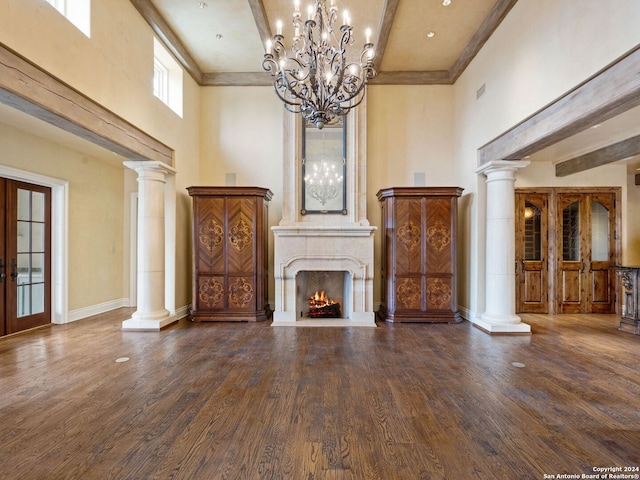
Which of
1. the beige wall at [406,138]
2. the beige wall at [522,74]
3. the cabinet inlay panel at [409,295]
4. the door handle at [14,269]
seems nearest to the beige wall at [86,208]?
the door handle at [14,269]

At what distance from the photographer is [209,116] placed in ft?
20.1

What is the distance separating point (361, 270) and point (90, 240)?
5093 millimetres

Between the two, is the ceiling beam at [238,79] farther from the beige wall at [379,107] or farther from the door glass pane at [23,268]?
the door glass pane at [23,268]

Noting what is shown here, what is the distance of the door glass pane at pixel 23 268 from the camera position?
186 inches

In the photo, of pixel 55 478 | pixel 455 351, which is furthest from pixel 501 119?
pixel 55 478

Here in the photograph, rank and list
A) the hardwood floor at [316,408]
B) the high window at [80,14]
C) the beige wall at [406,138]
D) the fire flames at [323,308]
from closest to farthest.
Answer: the hardwood floor at [316,408] < the high window at [80,14] < the fire flames at [323,308] < the beige wall at [406,138]

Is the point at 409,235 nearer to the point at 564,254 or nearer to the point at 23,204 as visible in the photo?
the point at 564,254

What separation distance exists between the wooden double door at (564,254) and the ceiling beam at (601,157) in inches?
18.4

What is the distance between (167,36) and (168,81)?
0.82 m

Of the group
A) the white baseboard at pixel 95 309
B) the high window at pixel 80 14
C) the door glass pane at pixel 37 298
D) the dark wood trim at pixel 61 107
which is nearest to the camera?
the dark wood trim at pixel 61 107

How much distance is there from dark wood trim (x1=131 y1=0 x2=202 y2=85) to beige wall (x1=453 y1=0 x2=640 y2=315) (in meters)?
4.85

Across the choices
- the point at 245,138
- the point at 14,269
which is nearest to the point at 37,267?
the point at 14,269

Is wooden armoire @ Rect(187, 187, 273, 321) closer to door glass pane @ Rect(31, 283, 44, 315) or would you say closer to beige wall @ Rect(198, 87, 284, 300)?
beige wall @ Rect(198, 87, 284, 300)

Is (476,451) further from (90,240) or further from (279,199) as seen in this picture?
(90,240)
